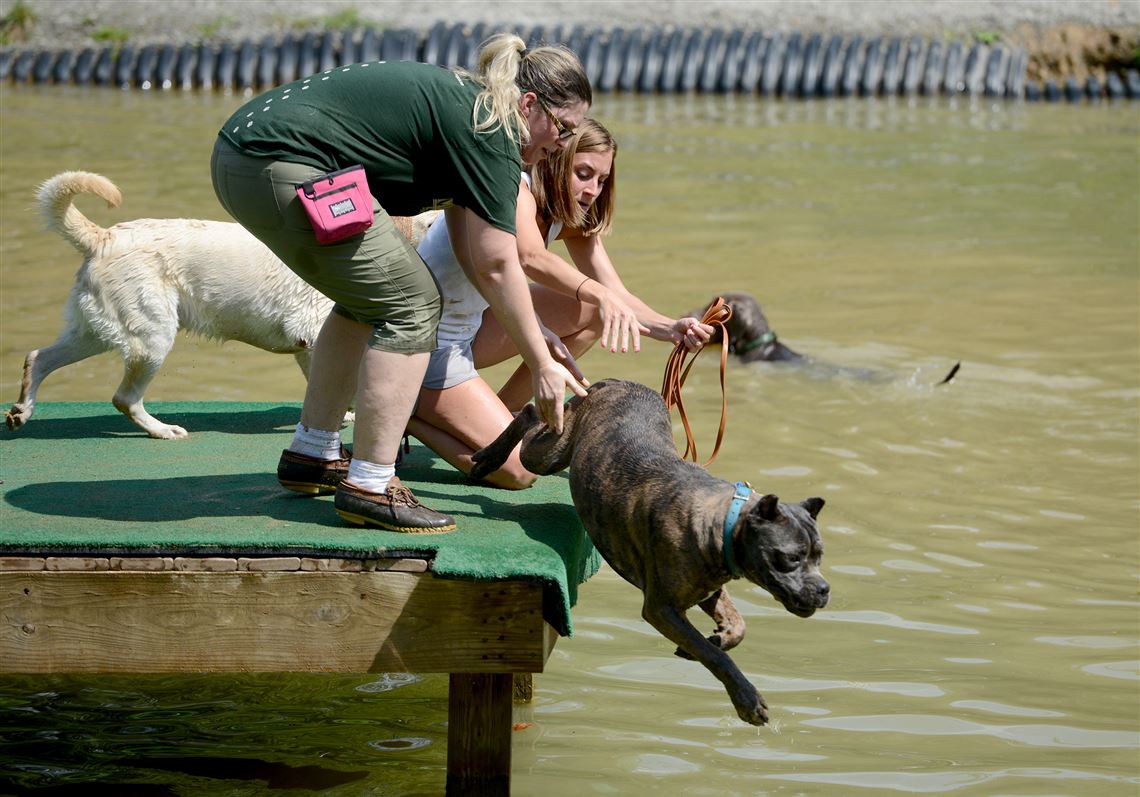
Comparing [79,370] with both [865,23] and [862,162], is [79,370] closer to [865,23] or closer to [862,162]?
[862,162]

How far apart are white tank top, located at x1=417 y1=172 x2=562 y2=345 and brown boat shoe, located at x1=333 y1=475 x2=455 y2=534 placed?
3.27 feet

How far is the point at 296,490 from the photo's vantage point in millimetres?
4641

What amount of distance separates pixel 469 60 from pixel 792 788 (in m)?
15.7

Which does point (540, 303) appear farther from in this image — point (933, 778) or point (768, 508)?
point (933, 778)

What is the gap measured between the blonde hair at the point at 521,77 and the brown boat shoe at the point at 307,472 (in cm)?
124

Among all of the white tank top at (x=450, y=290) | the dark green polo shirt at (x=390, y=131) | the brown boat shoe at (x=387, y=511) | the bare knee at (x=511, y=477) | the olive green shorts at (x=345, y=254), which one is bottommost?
the bare knee at (x=511, y=477)

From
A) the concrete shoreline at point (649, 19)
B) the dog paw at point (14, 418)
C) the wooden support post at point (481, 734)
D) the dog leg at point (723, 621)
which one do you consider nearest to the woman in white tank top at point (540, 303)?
the dog leg at point (723, 621)

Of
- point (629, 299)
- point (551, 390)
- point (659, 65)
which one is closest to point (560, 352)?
point (629, 299)

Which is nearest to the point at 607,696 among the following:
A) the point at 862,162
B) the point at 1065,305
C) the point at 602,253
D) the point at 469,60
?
the point at 602,253

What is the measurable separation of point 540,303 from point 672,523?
1.58 meters

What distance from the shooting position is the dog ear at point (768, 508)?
3.63 meters

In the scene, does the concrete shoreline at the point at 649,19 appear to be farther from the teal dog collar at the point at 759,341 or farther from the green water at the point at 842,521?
the teal dog collar at the point at 759,341

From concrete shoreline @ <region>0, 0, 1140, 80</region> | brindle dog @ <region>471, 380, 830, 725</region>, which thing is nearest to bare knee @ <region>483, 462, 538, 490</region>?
brindle dog @ <region>471, 380, 830, 725</region>

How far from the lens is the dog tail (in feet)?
17.9
